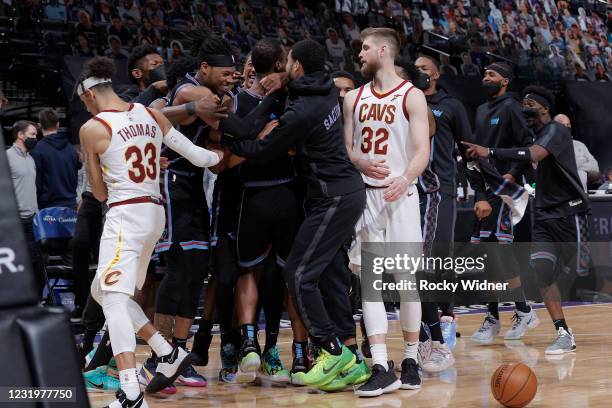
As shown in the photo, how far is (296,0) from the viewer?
18875 millimetres

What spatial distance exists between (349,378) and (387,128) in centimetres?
158

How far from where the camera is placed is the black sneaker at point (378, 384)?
5.63m

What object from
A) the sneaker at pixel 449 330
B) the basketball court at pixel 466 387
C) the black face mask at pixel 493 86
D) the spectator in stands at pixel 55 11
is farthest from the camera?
the spectator in stands at pixel 55 11

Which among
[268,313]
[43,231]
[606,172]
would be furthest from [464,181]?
[268,313]

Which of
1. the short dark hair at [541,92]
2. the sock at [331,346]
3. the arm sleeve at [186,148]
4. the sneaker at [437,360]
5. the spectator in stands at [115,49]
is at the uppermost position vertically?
the spectator in stands at [115,49]

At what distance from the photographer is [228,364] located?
252 inches

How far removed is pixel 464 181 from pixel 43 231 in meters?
5.83

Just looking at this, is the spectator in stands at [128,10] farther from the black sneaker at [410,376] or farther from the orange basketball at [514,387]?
the orange basketball at [514,387]

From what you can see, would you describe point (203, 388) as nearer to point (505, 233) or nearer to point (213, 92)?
point (213, 92)

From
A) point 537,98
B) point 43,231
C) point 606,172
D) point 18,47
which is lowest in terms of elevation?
point 606,172

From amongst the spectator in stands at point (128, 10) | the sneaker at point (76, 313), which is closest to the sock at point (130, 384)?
the sneaker at point (76, 313)

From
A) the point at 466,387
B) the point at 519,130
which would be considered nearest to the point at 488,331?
the point at 519,130

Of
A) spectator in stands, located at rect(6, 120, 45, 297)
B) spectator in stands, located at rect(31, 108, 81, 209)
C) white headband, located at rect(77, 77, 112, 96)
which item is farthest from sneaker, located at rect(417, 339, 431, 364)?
spectator in stands, located at rect(31, 108, 81, 209)

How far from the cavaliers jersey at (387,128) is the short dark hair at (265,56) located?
60 cm
